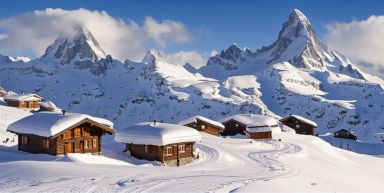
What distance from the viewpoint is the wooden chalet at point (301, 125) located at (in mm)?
103125

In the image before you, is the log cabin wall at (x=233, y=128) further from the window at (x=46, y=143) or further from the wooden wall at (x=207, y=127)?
the window at (x=46, y=143)

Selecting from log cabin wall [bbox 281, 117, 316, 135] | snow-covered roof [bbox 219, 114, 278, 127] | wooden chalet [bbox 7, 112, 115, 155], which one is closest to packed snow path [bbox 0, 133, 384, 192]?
wooden chalet [bbox 7, 112, 115, 155]

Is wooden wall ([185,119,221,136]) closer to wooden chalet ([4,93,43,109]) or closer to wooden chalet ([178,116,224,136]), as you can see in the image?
wooden chalet ([178,116,224,136])

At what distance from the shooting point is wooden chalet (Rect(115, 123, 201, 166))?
47062 mm

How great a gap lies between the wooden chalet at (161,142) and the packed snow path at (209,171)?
1.39 m

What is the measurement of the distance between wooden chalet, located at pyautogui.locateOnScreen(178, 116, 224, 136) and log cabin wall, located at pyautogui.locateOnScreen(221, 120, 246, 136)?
12.5 feet

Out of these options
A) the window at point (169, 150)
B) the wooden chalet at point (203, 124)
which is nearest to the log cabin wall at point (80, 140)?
the window at point (169, 150)

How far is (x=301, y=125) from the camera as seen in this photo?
104m

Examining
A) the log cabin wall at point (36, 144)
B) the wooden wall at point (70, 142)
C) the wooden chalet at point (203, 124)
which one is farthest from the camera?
the wooden chalet at point (203, 124)

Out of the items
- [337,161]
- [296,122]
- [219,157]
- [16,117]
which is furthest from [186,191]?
[296,122]

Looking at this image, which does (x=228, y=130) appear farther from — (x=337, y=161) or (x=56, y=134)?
(x=56, y=134)

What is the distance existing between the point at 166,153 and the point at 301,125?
62.0 m

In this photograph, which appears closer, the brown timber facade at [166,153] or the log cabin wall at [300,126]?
the brown timber facade at [166,153]

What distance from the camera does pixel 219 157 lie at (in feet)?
166
